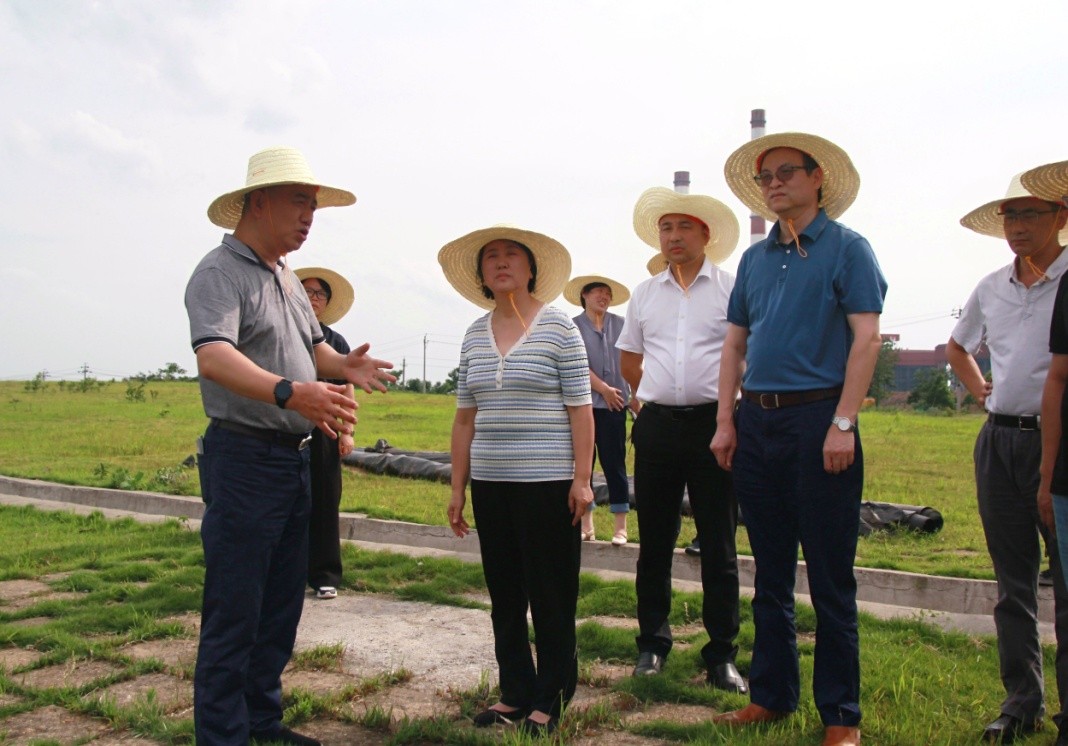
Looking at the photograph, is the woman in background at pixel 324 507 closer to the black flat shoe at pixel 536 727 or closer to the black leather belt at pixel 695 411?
the black leather belt at pixel 695 411

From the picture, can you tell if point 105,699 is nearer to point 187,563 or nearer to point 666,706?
point 666,706

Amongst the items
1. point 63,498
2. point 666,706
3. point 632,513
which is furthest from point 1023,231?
point 63,498

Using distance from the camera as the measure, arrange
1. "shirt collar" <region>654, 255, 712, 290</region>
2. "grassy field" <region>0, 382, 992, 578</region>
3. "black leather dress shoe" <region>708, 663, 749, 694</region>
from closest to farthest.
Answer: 1. "black leather dress shoe" <region>708, 663, 749, 694</region>
2. "shirt collar" <region>654, 255, 712, 290</region>
3. "grassy field" <region>0, 382, 992, 578</region>

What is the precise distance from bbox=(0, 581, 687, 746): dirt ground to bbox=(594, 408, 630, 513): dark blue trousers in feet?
7.42

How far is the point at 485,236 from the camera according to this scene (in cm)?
436

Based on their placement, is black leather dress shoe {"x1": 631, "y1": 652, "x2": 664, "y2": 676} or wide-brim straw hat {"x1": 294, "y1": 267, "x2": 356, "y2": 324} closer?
black leather dress shoe {"x1": 631, "y1": 652, "x2": 664, "y2": 676}

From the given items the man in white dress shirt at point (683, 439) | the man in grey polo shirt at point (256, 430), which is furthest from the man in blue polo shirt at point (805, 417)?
the man in grey polo shirt at point (256, 430)

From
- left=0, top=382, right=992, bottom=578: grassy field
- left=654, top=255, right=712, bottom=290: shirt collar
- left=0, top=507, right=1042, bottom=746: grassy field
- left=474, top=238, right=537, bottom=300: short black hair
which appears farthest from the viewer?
left=0, top=382, right=992, bottom=578: grassy field

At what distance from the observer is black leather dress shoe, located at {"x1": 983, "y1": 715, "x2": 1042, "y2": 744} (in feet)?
12.2

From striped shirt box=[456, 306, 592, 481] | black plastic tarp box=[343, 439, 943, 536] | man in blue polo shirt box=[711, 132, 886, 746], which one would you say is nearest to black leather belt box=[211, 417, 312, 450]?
striped shirt box=[456, 306, 592, 481]

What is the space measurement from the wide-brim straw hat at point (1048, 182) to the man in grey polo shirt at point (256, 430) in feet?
9.06

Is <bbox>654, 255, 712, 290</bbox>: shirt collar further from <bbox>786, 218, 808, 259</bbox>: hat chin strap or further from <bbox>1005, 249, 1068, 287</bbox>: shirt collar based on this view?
<bbox>1005, 249, 1068, 287</bbox>: shirt collar

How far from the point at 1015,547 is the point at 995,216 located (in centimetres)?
156

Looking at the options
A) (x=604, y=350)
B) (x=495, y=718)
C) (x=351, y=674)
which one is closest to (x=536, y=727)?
(x=495, y=718)
